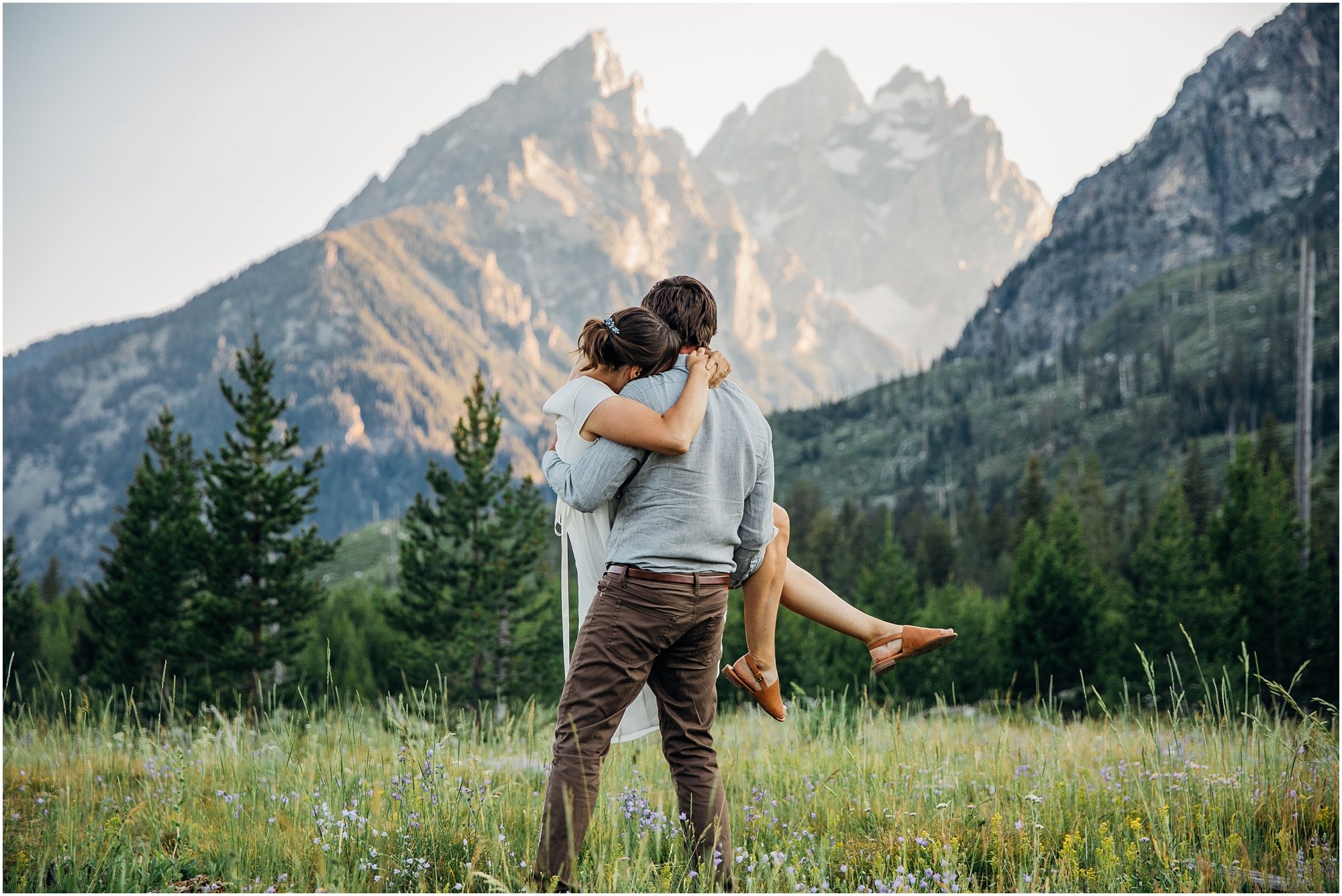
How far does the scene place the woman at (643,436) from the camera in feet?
10.6

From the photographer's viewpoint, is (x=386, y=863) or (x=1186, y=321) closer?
(x=386, y=863)

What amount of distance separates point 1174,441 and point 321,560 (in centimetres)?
10218

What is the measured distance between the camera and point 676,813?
408 centimetres

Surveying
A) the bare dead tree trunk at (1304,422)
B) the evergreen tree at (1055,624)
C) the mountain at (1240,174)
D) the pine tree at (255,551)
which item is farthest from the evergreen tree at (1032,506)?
the mountain at (1240,174)

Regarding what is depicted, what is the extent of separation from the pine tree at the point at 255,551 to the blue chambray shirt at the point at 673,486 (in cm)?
3875

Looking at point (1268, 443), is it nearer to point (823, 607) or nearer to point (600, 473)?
point (823, 607)

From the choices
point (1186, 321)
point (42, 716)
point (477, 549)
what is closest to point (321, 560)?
point (477, 549)

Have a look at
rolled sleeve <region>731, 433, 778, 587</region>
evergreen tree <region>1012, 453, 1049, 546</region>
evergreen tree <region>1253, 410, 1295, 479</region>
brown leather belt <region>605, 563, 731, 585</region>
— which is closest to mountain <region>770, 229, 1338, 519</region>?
evergreen tree <region>1253, 410, 1295, 479</region>

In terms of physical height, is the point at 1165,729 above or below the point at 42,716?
below

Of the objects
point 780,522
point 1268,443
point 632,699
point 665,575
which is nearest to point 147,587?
point 780,522

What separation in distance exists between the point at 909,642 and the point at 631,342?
6.36ft

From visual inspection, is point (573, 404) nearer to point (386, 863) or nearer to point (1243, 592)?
point (386, 863)

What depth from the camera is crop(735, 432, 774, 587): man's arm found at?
3.56 metres

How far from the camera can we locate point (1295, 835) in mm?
3746
